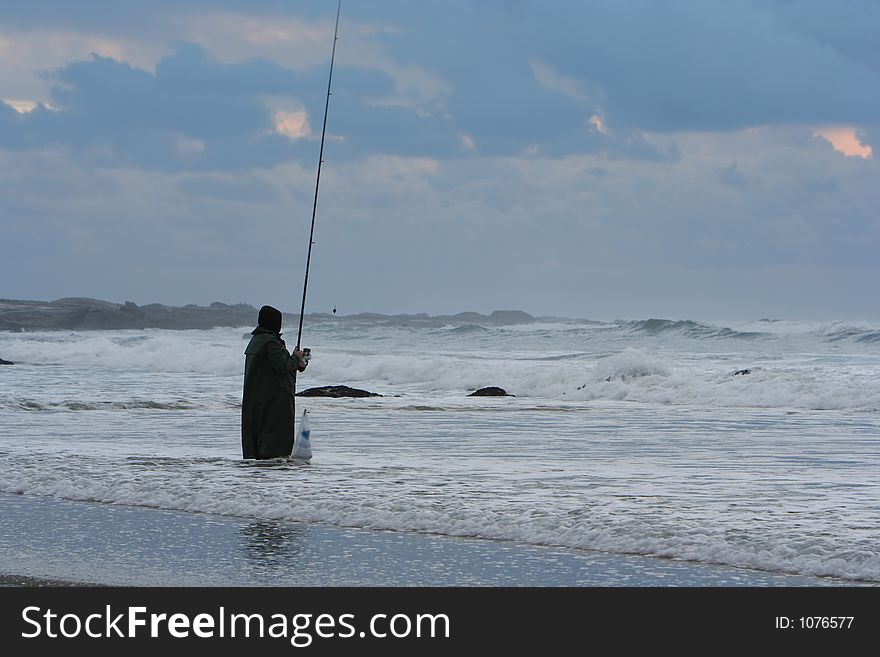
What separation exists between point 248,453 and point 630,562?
15.1ft

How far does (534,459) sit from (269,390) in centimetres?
251

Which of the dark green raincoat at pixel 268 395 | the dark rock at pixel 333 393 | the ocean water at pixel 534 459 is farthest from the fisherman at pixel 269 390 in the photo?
the dark rock at pixel 333 393

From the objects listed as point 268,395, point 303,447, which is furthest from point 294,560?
point 303,447

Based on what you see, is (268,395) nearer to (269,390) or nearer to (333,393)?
(269,390)

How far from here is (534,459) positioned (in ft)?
33.8

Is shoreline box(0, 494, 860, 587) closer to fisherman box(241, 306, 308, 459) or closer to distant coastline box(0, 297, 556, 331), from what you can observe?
fisherman box(241, 306, 308, 459)

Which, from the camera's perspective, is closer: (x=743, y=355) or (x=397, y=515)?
(x=397, y=515)

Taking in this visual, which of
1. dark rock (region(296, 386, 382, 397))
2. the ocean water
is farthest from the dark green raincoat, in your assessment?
dark rock (region(296, 386, 382, 397))

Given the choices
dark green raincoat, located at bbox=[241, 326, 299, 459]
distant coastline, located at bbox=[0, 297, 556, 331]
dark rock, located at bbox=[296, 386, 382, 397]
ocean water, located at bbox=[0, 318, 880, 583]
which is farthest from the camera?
distant coastline, located at bbox=[0, 297, 556, 331]

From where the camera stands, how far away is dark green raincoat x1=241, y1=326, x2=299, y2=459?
9281 millimetres

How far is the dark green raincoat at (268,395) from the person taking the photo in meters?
9.28
